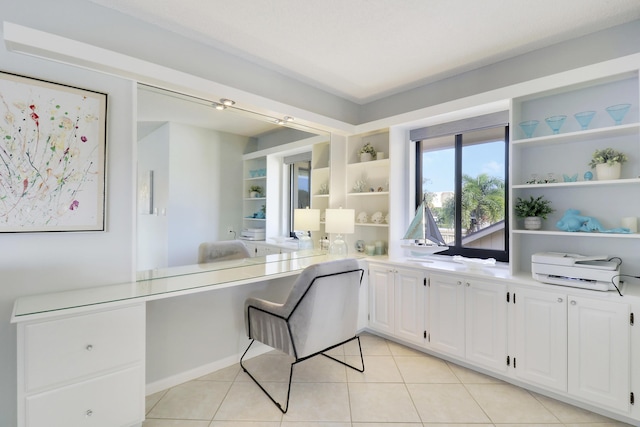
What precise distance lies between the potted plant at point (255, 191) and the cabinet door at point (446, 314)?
1732 millimetres

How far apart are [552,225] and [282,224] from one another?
230 centimetres

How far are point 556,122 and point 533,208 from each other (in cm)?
66

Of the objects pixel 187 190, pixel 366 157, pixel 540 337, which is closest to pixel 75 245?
pixel 187 190

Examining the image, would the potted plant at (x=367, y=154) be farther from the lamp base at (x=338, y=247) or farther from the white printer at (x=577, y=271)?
the white printer at (x=577, y=271)

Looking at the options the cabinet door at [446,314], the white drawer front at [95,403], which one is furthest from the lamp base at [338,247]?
Answer: the white drawer front at [95,403]

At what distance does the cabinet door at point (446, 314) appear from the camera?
249 cm

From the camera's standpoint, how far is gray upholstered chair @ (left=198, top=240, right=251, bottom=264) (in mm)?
2379

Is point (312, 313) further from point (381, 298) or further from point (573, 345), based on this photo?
point (573, 345)

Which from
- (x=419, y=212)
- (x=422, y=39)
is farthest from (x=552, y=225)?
(x=422, y=39)

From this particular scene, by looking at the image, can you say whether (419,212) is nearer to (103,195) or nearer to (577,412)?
(577,412)

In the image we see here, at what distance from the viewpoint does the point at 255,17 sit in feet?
6.63

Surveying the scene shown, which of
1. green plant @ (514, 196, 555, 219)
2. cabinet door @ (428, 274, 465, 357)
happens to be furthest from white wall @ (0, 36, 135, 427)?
green plant @ (514, 196, 555, 219)

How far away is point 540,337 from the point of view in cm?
210

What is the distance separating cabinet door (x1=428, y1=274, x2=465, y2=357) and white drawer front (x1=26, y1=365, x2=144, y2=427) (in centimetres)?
224
